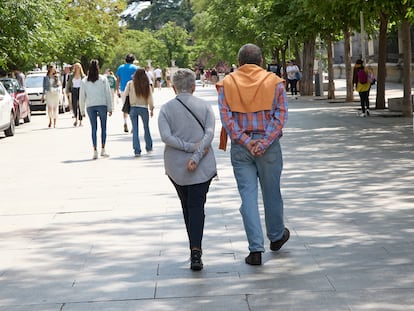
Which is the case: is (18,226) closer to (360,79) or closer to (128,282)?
(128,282)

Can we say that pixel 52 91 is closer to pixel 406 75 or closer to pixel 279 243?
pixel 406 75

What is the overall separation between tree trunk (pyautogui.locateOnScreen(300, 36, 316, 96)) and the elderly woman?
34.5 metres

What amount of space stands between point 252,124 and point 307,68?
1439 inches

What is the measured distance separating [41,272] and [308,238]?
239 cm

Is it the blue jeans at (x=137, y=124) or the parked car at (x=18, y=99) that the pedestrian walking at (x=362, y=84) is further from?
the parked car at (x=18, y=99)

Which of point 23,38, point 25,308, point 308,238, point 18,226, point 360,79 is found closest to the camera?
point 25,308

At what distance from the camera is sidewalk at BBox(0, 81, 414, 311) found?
661 cm

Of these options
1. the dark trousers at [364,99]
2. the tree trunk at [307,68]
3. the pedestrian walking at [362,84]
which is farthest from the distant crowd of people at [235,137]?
the tree trunk at [307,68]

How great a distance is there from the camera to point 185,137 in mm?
7703

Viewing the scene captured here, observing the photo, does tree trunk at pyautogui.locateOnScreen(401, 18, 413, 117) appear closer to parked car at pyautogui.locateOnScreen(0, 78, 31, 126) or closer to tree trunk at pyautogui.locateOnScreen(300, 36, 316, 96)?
parked car at pyautogui.locateOnScreen(0, 78, 31, 126)

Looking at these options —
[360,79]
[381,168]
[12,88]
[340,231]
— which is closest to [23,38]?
[12,88]

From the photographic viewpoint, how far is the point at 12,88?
103 ft

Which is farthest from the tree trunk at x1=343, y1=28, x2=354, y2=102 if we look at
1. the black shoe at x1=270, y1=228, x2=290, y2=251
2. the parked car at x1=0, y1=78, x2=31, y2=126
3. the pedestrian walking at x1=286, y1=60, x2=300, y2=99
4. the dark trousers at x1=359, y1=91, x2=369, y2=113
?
the black shoe at x1=270, y1=228, x2=290, y2=251

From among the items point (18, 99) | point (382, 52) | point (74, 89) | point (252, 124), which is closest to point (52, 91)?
point (74, 89)
